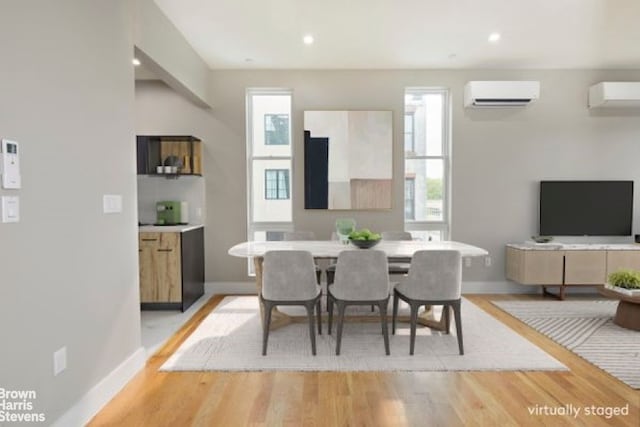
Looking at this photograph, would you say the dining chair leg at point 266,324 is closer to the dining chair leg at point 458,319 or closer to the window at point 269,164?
the dining chair leg at point 458,319

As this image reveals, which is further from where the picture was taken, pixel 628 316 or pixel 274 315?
pixel 274 315

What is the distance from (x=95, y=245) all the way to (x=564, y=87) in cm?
558

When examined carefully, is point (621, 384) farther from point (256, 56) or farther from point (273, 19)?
point (256, 56)

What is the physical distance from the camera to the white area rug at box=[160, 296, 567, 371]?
9.04ft

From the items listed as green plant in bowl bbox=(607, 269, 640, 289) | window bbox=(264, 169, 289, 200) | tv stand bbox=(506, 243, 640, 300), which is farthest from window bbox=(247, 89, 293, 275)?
green plant in bowl bbox=(607, 269, 640, 289)

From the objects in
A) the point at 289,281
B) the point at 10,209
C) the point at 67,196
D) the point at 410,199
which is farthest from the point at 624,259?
the point at 10,209

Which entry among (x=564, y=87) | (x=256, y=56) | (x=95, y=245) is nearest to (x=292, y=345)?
(x=95, y=245)

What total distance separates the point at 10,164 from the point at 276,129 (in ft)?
11.9

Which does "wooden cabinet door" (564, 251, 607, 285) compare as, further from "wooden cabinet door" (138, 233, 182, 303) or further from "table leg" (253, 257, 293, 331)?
"wooden cabinet door" (138, 233, 182, 303)

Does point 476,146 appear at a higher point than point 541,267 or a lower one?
higher

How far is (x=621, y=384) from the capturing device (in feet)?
8.25

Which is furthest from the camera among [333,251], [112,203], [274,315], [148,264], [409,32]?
[148,264]

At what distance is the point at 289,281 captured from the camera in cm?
289

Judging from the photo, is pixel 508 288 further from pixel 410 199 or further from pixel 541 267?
pixel 410 199
